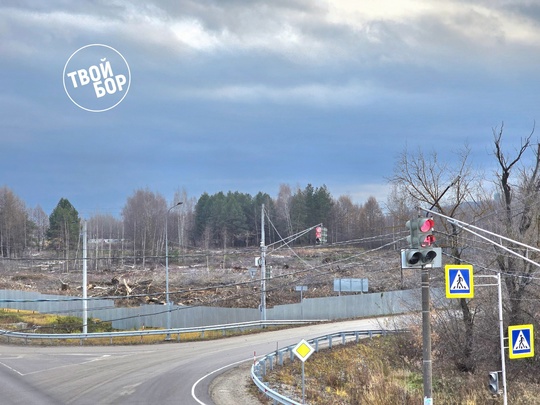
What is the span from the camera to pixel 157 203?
5974 inches

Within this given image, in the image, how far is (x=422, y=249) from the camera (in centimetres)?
1540

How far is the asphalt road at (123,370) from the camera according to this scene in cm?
2156

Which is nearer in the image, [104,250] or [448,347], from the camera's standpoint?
[448,347]

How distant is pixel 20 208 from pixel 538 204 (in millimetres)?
122375

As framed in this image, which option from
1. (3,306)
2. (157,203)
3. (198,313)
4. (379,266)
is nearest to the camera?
(198,313)

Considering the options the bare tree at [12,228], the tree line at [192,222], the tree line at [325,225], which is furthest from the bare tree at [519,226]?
the bare tree at [12,228]

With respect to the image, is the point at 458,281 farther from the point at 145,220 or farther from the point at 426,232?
the point at 145,220

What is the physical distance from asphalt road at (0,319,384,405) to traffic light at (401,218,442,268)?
915cm

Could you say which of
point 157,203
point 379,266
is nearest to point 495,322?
point 379,266

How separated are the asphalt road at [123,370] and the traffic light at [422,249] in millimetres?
9148

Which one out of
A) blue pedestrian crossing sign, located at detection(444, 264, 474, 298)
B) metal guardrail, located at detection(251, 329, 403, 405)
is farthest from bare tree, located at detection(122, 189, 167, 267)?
blue pedestrian crossing sign, located at detection(444, 264, 474, 298)

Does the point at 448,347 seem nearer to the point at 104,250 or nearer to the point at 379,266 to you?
the point at 379,266

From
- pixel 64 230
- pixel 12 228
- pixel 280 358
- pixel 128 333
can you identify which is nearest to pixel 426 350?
pixel 280 358

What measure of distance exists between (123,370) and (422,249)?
16745 millimetres
